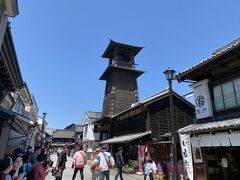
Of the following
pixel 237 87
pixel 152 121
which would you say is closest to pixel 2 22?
Answer: pixel 237 87

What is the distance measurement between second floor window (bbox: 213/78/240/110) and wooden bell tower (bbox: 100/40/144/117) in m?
20.7

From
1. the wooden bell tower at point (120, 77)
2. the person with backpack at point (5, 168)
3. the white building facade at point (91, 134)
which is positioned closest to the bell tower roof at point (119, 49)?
the wooden bell tower at point (120, 77)

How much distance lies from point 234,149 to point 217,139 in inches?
144

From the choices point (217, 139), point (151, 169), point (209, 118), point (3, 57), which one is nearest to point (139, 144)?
point (151, 169)

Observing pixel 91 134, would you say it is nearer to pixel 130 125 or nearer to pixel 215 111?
pixel 130 125

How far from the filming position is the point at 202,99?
11.5 meters

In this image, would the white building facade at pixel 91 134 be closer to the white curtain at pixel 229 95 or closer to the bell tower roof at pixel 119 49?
the bell tower roof at pixel 119 49

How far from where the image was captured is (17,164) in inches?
180

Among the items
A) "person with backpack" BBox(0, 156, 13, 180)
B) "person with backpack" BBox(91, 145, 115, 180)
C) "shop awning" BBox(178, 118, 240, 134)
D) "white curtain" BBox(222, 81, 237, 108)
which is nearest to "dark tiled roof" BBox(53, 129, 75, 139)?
"shop awning" BBox(178, 118, 240, 134)

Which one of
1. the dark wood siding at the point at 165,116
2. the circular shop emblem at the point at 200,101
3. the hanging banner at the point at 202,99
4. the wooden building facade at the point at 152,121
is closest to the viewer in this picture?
the hanging banner at the point at 202,99

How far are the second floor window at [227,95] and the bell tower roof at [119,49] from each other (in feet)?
77.1

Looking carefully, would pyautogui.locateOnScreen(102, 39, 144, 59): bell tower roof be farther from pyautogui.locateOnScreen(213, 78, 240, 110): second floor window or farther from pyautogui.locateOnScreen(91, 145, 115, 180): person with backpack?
pyautogui.locateOnScreen(91, 145, 115, 180): person with backpack

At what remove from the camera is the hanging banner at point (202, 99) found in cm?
1108

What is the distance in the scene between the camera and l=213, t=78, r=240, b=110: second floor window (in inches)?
383
